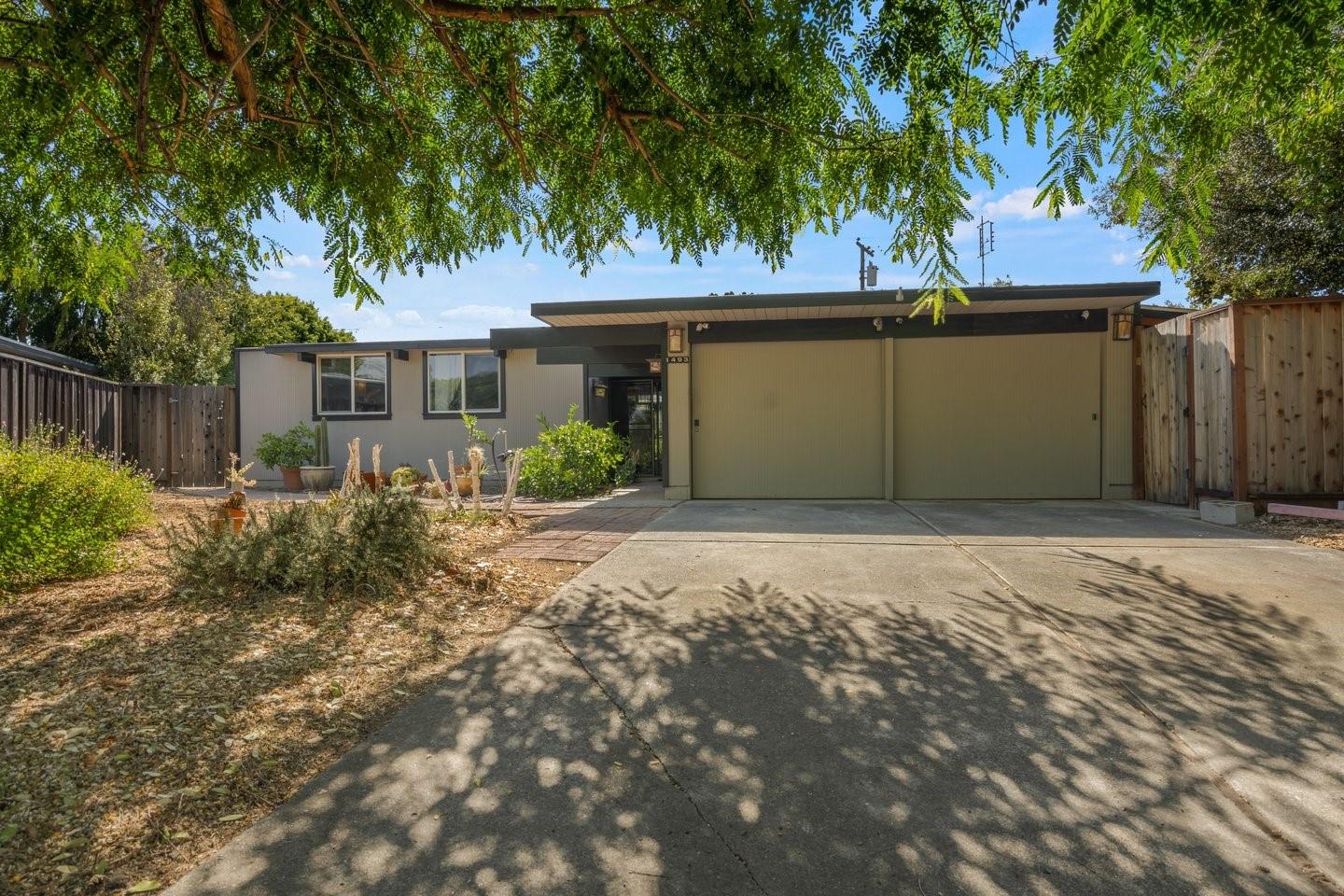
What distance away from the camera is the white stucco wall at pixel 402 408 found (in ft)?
44.5

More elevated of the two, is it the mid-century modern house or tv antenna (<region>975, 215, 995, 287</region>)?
tv antenna (<region>975, 215, 995, 287</region>)

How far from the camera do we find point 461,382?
1370 cm

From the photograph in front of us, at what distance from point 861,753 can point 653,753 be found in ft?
2.35

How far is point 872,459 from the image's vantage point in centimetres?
943

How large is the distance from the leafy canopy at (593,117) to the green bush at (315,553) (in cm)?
151

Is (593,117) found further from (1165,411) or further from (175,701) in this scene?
(1165,411)

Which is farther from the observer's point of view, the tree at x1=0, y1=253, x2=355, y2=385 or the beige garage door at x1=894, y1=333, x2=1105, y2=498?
the tree at x1=0, y1=253, x2=355, y2=385

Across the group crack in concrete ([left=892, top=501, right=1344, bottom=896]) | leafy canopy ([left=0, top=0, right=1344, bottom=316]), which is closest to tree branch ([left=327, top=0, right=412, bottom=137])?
leafy canopy ([left=0, top=0, right=1344, bottom=316])

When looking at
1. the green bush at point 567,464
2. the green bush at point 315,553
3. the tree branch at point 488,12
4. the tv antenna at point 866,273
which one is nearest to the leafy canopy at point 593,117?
the tree branch at point 488,12

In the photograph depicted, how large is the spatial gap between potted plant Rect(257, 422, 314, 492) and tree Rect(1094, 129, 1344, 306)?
13.8 m

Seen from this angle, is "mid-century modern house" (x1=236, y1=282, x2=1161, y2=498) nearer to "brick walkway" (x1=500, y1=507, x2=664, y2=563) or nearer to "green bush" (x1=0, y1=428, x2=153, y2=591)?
"brick walkway" (x1=500, y1=507, x2=664, y2=563)

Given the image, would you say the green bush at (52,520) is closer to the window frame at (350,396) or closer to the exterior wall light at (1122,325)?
the window frame at (350,396)

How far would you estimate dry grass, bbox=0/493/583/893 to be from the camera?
1.89 m

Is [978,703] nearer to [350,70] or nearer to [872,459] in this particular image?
[350,70]
